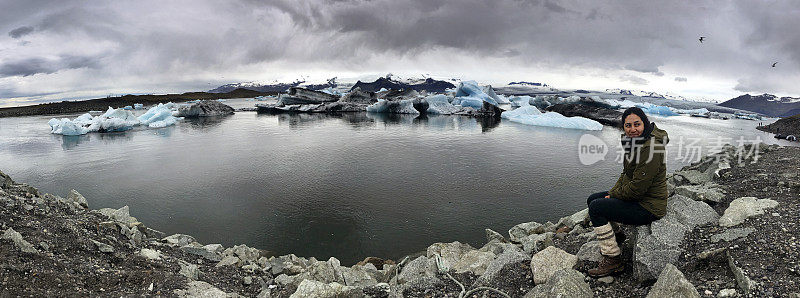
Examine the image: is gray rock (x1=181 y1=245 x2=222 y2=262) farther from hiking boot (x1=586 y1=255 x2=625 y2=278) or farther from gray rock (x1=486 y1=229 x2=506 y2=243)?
hiking boot (x1=586 y1=255 x2=625 y2=278)

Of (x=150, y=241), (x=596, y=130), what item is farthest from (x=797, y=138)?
(x=150, y=241)

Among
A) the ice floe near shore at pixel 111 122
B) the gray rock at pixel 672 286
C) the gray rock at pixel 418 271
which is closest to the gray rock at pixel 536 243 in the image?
the gray rock at pixel 418 271

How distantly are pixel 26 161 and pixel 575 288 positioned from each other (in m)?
17.7

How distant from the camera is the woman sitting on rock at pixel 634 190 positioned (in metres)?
2.68

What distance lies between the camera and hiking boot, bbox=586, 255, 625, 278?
9.78 ft

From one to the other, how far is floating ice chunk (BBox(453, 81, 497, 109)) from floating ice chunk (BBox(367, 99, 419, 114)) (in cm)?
642

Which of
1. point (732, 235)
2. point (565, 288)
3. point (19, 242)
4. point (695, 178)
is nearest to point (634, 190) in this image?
point (565, 288)

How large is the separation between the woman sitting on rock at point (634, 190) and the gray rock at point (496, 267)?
755mm

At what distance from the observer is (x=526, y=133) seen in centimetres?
1928

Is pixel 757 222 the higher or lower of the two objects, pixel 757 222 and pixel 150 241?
the higher

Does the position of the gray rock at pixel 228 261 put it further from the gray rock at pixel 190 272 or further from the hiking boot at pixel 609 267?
the hiking boot at pixel 609 267

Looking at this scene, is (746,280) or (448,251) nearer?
(746,280)

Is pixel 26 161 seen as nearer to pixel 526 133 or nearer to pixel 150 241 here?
pixel 150 241

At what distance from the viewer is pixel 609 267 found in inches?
118
